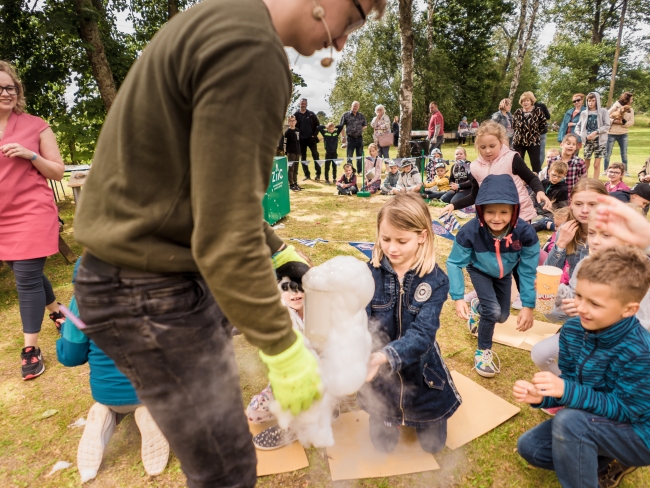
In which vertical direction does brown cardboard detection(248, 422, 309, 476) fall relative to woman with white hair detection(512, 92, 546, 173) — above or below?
below

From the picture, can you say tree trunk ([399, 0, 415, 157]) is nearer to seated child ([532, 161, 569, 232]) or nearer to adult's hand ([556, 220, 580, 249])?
seated child ([532, 161, 569, 232])

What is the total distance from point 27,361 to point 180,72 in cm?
313

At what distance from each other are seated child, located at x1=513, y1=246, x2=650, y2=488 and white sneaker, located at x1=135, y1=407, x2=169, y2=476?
1.81m

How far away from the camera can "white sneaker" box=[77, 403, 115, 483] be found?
206cm

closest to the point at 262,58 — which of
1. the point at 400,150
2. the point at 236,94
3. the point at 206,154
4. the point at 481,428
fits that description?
the point at 236,94

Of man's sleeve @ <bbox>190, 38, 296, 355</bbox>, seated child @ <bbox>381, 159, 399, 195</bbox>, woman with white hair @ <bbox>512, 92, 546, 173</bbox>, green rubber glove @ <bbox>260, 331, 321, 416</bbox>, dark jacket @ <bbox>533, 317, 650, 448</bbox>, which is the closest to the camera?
man's sleeve @ <bbox>190, 38, 296, 355</bbox>

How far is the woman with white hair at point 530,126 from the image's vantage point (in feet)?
25.1

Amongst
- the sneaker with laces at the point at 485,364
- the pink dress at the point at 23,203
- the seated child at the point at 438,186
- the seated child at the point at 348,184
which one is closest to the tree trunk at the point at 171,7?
the seated child at the point at 348,184

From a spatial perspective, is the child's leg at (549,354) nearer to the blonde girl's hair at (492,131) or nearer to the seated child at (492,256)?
the seated child at (492,256)

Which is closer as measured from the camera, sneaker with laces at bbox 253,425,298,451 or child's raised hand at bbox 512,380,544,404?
child's raised hand at bbox 512,380,544,404

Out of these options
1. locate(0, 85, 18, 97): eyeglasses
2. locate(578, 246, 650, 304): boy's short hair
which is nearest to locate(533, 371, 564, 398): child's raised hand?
locate(578, 246, 650, 304): boy's short hair

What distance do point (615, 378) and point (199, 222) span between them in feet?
6.12

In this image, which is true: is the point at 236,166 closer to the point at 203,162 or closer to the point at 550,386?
the point at 203,162

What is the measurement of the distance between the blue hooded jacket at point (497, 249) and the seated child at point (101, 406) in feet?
6.85
